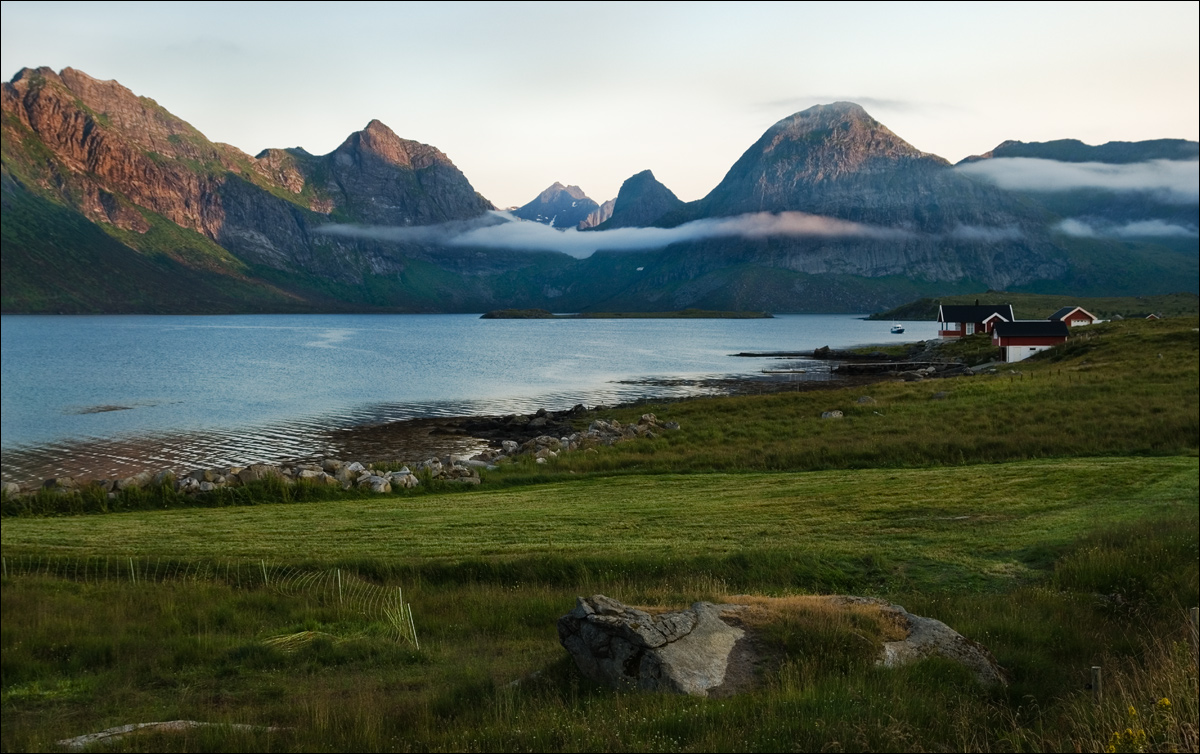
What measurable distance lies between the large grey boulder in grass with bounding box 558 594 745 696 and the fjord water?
39.7 metres

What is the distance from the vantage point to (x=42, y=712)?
32.1 feet

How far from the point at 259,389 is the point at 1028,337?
2963 inches

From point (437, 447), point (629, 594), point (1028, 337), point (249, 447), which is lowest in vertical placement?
point (437, 447)

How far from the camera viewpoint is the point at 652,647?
9.39 meters

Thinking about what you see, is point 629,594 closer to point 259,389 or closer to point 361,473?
point 361,473

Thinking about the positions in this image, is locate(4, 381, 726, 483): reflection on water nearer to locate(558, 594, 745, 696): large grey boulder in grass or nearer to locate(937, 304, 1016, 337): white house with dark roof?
locate(558, 594, 745, 696): large grey boulder in grass

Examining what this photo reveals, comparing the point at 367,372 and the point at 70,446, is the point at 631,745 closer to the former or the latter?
the point at 70,446

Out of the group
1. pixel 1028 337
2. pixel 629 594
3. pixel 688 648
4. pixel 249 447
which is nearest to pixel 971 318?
pixel 1028 337

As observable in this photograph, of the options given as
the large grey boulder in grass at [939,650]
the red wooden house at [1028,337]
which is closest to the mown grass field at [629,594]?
the large grey boulder in grass at [939,650]

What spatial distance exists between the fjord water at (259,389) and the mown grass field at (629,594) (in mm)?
22021

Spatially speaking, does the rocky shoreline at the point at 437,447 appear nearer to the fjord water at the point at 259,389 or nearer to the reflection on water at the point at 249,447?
the reflection on water at the point at 249,447

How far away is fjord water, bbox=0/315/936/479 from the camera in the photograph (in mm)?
49562

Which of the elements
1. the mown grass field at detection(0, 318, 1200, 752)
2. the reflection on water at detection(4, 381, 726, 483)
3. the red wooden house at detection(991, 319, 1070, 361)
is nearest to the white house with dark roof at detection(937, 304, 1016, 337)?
the red wooden house at detection(991, 319, 1070, 361)

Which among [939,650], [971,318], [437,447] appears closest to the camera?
[939,650]
